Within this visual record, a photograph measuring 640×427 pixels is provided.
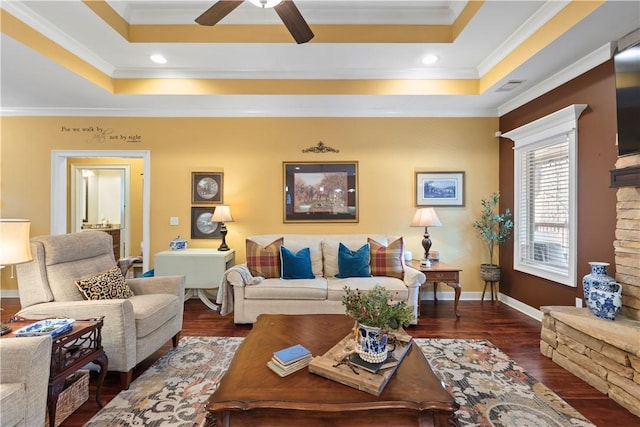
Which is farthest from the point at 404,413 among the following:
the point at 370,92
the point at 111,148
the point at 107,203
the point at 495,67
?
the point at 107,203

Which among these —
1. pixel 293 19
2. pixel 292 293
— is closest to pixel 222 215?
pixel 292 293

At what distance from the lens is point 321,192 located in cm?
432

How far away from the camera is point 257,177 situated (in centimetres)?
434

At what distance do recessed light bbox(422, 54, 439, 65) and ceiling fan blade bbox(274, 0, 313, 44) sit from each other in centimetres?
173

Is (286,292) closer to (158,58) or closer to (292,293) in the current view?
(292,293)

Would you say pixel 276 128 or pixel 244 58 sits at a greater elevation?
pixel 244 58

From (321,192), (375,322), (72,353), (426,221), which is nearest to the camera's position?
(375,322)

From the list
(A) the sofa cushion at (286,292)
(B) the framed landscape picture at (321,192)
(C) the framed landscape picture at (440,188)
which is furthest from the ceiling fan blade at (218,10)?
(C) the framed landscape picture at (440,188)

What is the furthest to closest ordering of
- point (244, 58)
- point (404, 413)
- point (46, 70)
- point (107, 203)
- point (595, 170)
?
point (107, 203), point (244, 58), point (46, 70), point (595, 170), point (404, 413)

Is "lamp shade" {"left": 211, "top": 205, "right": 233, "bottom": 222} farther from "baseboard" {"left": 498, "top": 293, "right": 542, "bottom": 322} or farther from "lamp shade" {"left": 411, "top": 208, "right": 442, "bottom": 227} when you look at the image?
"baseboard" {"left": 498, "top": 293, "right": 542, "bottom": 322}

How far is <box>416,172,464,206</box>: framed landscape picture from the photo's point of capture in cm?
432

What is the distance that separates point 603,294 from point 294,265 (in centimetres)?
281

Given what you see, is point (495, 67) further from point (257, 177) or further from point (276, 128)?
point (257, 177)

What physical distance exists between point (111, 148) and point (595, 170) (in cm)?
586
